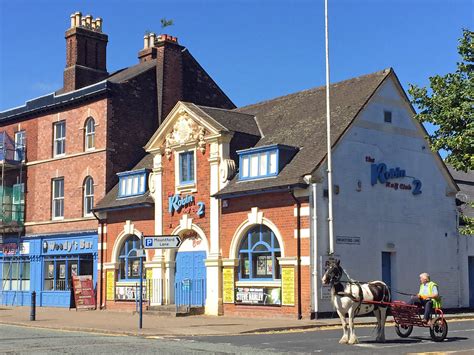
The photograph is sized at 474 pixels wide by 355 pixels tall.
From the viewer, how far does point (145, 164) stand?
108ft

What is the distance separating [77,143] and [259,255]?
13343 millimetres

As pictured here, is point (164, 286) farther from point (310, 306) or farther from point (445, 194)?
point (445, 194)

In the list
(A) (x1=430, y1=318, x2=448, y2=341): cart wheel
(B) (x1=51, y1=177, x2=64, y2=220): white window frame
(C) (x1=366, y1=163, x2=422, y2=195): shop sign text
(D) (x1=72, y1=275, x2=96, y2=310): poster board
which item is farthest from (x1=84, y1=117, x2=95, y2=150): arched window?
(A) (x1=430, y1=318, x2=448, y2=341): cart wheel

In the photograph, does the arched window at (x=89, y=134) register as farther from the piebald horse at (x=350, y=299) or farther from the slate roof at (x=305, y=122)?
the piebald horse at (x=350, y=299)

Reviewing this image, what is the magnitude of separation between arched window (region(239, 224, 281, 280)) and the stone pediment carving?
4.31 m

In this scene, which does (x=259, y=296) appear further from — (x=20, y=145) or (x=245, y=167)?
(x=20, y=145)

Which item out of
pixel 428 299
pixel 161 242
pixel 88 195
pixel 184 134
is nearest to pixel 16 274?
pixel 88 195

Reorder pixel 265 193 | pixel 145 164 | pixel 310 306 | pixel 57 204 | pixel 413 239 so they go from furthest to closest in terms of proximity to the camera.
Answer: pixel 57 204 → pixel 145 164 → pixel 413 239 → pixel 265 193 → pixel 310 306

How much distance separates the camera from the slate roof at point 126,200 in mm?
30592

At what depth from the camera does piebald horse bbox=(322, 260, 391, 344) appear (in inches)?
640

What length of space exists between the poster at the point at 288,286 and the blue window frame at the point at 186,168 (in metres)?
6.28

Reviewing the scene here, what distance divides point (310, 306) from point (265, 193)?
4.39m

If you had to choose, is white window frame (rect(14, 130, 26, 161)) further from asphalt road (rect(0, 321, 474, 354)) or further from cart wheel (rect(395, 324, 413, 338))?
cart wheel (rect(395, 324, 413, 338))

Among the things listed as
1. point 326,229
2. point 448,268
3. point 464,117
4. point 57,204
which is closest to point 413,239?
point 448,268
